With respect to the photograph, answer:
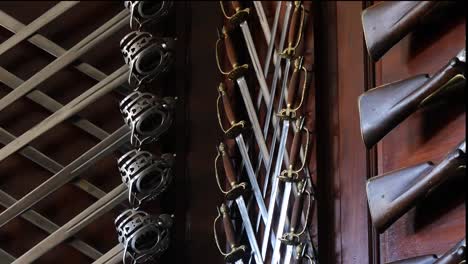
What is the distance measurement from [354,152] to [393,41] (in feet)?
0.46

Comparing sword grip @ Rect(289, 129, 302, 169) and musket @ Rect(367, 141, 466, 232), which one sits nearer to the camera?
musket @ Rect(367, 141, 466, 232)

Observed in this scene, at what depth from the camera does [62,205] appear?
3.32 ft

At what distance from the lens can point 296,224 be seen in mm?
967

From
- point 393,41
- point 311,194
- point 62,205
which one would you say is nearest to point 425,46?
point 393,41

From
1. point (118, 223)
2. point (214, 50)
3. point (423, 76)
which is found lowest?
point (423, 76)

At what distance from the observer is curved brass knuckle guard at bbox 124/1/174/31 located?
1041 millimetres

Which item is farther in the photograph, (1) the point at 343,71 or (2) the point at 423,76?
(1) the point at 343,71

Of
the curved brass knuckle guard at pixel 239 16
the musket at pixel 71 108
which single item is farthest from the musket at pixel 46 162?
the curved brass knuckle guard at pixel 239 16

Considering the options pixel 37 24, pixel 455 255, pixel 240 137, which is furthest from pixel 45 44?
pixel 455 255

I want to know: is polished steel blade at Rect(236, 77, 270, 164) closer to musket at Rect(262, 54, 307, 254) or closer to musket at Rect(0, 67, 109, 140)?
musket at Rect(262, 54, 307, 254)

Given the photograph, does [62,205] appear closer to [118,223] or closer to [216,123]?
[118,223]

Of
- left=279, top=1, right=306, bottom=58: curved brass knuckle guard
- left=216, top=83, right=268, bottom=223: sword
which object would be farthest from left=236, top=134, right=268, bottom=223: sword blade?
left=279, top=1, right=306, bottom=58: curved brass knuckle guard

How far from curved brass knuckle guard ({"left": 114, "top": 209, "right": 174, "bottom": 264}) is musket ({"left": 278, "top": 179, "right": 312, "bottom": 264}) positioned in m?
0.12

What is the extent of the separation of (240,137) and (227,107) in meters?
0.04
